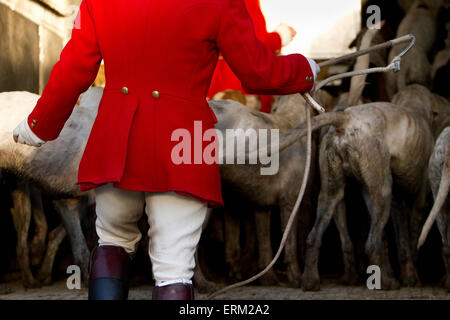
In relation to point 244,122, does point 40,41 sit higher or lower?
higher

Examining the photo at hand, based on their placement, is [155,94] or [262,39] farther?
[262,39]

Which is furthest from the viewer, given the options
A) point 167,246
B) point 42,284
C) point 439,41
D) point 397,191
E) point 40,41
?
point 439,41

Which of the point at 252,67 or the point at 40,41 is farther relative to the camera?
the point at 40,41

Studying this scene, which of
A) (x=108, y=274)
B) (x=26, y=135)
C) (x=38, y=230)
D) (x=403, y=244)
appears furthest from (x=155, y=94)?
(x=403, y=244)

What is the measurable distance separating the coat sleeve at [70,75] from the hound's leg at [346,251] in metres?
3.19

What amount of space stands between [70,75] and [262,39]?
4427 mm

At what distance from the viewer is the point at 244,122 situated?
503 centimetres

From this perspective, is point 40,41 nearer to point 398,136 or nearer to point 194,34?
point 398,136

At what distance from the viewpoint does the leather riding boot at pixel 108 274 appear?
104 inches

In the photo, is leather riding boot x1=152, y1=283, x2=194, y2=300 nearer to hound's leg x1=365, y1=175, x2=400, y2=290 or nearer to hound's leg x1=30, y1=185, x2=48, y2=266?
hound's leg x1=365, y1=175, x2=400, y2=290

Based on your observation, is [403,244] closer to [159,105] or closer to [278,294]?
[278,294]

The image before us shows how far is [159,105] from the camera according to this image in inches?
103
